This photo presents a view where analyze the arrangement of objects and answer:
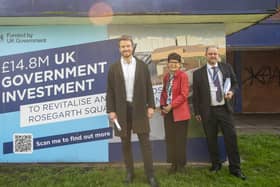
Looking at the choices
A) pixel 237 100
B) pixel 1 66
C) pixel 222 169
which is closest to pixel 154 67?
pixel 222 169

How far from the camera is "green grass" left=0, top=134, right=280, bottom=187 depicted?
5.22 m

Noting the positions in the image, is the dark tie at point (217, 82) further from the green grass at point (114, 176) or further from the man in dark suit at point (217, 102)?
the green grass at point (114, 176)

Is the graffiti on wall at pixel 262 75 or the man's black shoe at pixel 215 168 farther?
the graffiti on wall at pixel 262 75

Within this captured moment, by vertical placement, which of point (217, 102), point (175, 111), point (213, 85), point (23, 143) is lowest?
point (23, 143)

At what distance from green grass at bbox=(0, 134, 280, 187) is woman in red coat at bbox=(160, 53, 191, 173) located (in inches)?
11.5

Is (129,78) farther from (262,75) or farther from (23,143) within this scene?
(262,75)

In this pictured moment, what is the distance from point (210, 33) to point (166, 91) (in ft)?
4.19

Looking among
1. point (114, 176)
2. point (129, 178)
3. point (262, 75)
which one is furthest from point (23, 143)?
point (262, 75)

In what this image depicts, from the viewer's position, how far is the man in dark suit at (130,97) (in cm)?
494

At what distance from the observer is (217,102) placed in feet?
18.3

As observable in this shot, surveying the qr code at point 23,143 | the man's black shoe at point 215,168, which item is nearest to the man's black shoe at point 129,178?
the man's black shoe at point 215,168

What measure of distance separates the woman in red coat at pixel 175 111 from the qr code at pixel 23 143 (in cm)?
217

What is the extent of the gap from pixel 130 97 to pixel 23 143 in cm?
216

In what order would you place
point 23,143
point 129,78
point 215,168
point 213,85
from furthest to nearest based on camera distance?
point 23,143, point 215,168, point 213,85, point 129,78
